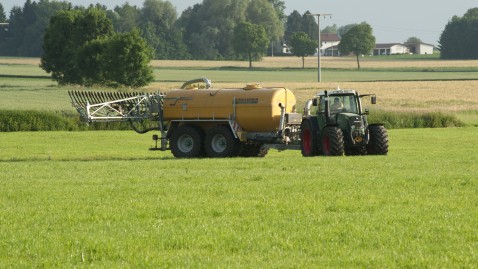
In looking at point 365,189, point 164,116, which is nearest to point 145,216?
point 365,189

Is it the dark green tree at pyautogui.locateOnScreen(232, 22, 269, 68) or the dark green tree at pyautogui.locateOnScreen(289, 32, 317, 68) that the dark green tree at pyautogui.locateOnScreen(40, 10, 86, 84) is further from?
the dark green tree at pyautogui.locateOnScreen(289, 32, 317, 68)

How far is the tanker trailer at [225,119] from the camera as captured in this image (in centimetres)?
3316

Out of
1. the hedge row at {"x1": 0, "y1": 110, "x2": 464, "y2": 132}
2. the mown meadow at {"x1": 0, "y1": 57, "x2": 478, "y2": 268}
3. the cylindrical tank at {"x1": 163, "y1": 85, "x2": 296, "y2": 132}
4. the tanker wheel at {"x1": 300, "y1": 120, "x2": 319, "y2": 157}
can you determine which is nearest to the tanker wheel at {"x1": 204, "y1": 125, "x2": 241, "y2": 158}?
the cylindrical tank at {"x1": 163, "y1": 85, "x2": 296, "y2": 132}

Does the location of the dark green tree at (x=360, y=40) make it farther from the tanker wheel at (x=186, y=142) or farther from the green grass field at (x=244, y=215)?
the green grass field at (x=244, y=215)

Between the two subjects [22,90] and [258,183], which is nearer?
[258,183]

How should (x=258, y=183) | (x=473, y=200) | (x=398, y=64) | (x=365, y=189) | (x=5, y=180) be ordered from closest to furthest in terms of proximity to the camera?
(x=473, y=200)
(x=365, y=189)
(x=258, y=183)
(x=5, y=180)
(x=398, y=64)

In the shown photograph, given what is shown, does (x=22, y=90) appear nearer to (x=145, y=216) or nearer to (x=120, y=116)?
(x=120, y=116)

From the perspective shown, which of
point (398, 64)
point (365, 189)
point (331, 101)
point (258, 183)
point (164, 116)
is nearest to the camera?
point (365, 189)

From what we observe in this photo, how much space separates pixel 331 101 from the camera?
31.9 m

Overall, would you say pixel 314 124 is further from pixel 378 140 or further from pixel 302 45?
pixel 302 45

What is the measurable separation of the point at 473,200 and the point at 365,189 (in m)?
2.52

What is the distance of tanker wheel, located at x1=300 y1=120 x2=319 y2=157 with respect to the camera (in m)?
31.8

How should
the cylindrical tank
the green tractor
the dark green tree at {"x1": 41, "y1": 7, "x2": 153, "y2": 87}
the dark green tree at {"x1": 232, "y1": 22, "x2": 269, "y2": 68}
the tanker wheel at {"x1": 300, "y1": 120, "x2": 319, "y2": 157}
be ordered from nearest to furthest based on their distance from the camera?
the green tractor, the tanker wheel at {"x1": 300, "y1": 120, "x2": 319, "y2": 157}, the cylindrical tank, the dark green tree at {"x1": 41, "y1": 7, "x2": 153, "y2": 87}, the dark green tree at {"x1": 232, "y1": 22, "x2": 269, "y2": 68}

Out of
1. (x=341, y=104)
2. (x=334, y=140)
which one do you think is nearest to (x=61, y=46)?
(x=341, y=104)
